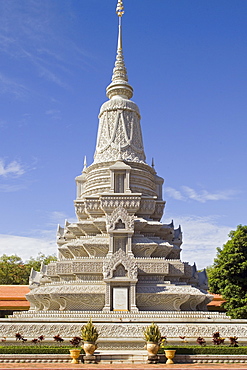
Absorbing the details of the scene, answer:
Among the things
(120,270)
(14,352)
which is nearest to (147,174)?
(120,270)

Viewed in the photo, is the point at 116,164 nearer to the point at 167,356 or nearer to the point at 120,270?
the point at 120,270

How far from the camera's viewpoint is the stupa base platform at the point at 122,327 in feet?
56.6

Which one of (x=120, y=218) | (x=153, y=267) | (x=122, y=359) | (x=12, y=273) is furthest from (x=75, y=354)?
(x=12, y=273)

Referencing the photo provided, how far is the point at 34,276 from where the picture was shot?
28453mm

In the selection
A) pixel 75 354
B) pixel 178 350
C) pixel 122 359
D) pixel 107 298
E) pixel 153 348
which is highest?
pixel 107 298

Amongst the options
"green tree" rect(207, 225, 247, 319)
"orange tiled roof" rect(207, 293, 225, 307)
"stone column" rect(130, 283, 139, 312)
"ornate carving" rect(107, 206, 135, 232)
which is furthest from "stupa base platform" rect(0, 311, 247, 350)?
"orange tiled roof" rect(207, 293, 225, 307)

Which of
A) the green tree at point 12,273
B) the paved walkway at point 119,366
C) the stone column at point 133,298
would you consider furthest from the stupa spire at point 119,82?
the green tree at point 12,273

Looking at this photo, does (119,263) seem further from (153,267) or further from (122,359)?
(122,359)

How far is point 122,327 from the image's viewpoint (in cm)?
1753

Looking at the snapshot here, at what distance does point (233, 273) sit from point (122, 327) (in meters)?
13.8

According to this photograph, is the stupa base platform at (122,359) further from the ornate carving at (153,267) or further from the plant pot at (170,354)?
the ornate carving at (153,267)

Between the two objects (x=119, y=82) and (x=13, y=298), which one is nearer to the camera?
(x=119, y=82)

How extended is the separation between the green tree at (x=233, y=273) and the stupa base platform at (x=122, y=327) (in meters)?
10.6

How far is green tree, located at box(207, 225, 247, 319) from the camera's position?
28484mm
